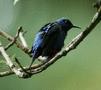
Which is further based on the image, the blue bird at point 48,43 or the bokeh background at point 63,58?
the bokeh background at point 63,58

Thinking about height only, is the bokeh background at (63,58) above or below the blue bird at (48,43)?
below

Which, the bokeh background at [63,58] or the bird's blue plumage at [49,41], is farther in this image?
the bokeh background at [63,58]

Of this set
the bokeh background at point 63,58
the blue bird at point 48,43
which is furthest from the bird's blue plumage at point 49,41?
the bokeh background at point 63,58

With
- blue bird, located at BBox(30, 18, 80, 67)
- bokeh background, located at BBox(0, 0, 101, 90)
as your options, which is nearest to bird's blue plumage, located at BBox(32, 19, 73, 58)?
blue bird, located at BBox(30, 18, 80, 67)

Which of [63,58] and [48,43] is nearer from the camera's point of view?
[48,43]

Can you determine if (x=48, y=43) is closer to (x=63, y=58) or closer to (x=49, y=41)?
(x=49, y=41)

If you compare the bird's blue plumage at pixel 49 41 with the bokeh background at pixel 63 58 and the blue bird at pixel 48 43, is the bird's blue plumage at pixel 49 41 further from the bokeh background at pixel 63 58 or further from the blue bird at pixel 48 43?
the bokeh background at pixel 63 58

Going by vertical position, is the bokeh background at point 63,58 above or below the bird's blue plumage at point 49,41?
below

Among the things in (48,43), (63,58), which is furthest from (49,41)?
(63,58)

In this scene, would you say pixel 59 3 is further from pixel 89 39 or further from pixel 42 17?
pixel 89 39
